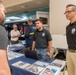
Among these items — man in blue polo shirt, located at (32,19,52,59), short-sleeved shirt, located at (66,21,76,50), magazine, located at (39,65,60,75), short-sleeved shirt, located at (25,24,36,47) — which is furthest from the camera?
short-sleeved shirt, located at (25,24,36,47)

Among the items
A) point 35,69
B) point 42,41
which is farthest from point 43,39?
point 35,69

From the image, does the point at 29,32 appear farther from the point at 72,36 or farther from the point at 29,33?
→ the point at 72,36

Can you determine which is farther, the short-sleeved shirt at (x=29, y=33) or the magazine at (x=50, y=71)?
the short-sleeved shirt at (x=29, y=33)

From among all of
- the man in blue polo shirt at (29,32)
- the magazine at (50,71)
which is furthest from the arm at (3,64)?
the man in blue polo shirt at (29,32)

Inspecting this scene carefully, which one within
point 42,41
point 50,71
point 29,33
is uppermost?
point 29,33

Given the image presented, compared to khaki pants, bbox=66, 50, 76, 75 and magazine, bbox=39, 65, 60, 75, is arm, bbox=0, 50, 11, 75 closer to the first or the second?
magazine, bbox=39, 65, 60, 75

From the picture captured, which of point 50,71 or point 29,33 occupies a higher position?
point 29,33

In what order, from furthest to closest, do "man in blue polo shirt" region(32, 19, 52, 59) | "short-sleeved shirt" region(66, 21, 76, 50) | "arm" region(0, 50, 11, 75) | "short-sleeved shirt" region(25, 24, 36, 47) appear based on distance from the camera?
1. "short-sleeved shirt" region(25, 24, 36, 47)
2. "man in blue polo shirt" region(32, 19, 52, 59)
3. "short-sleeved shirt" region(66, 21, 76, 50)
4. "arm" region(0, 50, 11, 75)

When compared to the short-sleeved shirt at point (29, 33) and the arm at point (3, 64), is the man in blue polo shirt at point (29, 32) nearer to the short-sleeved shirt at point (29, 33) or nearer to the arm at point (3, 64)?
the short-sleeved shirt at point (29, 33)

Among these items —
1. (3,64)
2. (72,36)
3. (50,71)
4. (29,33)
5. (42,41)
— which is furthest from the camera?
(29,33)

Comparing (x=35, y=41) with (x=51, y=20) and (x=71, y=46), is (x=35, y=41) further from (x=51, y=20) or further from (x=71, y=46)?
(x=51, y=20)

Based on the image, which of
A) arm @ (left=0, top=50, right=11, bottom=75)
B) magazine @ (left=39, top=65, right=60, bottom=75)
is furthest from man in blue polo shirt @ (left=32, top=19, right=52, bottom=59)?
arm @ (left=0, top=50, right=11, bottom=75)

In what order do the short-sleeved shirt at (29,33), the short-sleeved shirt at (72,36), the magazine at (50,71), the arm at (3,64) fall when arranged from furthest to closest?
Answer: the short-sleeved shirt at (29,33) → the short-sleeved shirt at (72,36) → the magazine at (50,71) → the arm at (3,64)

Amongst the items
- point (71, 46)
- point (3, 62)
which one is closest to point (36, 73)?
→ point (71, 46)
